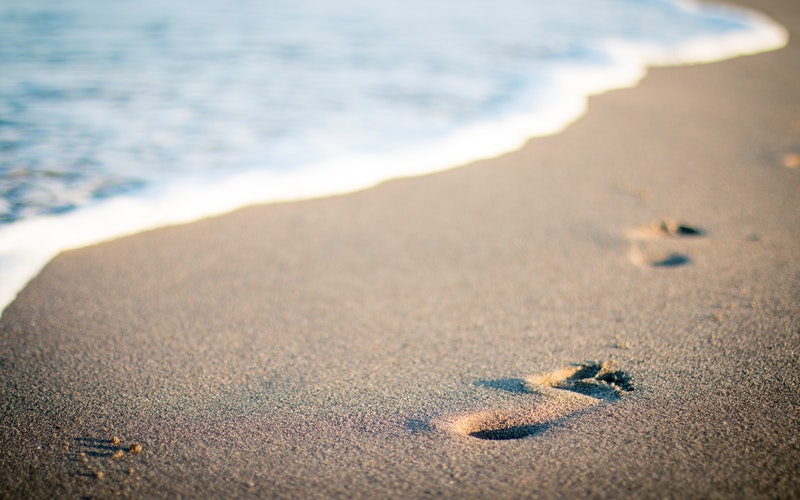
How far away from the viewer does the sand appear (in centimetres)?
141

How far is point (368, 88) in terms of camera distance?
4574mm

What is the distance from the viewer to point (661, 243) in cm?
248

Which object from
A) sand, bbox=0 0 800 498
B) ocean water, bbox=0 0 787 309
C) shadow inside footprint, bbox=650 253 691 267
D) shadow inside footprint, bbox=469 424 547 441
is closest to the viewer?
sand, bbox=0 0 800 498

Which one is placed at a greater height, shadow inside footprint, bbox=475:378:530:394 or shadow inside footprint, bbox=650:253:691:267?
shadow inside footprint, bbox=650:253:691:267

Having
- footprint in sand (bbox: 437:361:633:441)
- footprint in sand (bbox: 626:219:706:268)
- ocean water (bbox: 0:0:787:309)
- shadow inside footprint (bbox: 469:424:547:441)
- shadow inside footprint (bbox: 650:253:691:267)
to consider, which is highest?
ocean water (bbox: 0:0:787:309)

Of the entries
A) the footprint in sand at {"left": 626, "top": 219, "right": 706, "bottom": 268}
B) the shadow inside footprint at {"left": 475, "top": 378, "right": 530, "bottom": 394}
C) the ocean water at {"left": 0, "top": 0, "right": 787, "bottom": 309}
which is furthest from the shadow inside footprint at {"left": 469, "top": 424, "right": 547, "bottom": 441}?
the ocean water at {"left": 0, "top": 0, "right": 787, "bottom": 309}

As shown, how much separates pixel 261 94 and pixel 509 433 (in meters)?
3.60

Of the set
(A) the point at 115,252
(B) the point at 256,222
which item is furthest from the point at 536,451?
(A) the point at 115,252

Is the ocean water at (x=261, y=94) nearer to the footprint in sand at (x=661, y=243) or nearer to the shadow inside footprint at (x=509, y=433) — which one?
the footprint in sand at (x=661, y=243)

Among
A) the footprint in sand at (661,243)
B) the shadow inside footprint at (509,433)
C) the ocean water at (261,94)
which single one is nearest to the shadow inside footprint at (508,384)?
the shadow inside footprint at (509,433)

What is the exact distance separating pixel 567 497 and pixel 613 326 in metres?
0.78

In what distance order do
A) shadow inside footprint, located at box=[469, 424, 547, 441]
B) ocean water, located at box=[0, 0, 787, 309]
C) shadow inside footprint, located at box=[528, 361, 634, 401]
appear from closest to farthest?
shadow inside footprint, located at box=[469, 424, 547, 441]
shadow inside footprint, located at box=[528, 361, 634, 401]
ocean water, located at box=[0, 0, 787, 309]

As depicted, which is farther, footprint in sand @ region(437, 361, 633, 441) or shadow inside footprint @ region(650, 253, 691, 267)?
shadow inside footprint @ region(650, 253, 691, 267)

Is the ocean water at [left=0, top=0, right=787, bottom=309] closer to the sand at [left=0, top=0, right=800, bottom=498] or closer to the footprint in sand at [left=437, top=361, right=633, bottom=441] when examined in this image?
the sand at [left=0, top=0, right=800, bottom=498]
